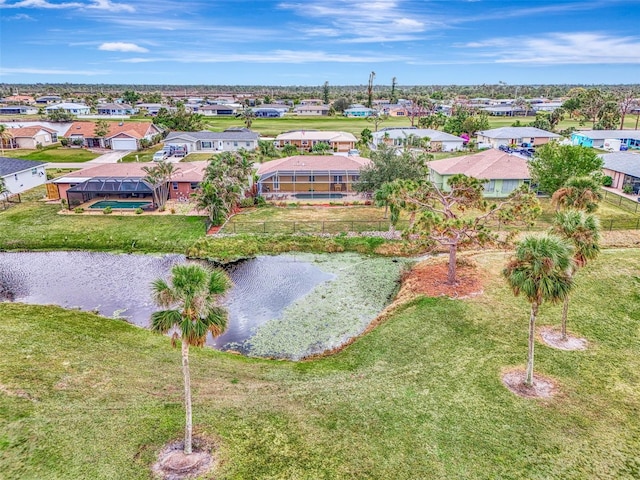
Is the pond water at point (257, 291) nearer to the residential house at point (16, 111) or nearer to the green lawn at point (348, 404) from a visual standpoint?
the green lawn at point (348, 404)

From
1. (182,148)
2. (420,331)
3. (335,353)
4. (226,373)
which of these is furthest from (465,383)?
(182,148)

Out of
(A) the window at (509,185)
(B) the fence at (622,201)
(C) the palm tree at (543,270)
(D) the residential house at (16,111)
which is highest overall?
(D) the residential house at (16,111)

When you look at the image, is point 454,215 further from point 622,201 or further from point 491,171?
point 622,201

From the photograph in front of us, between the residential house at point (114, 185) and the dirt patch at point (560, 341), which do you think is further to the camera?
the residential house at point (114, 185)

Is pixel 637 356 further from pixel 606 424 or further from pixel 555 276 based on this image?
pixel 555 276

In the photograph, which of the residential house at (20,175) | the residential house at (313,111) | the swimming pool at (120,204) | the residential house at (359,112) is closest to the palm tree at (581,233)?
the swimming pool at (120,204)
